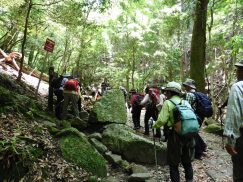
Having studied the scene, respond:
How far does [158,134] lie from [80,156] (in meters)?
3.94

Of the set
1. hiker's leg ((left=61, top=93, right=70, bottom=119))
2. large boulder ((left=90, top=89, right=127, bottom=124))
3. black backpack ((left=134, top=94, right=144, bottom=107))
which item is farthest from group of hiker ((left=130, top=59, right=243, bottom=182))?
hiker's leg ((left=61, top=93, right=70, bottom=119))

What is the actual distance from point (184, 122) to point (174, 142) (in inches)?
17.9

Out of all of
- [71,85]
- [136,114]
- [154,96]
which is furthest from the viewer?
[136,114]

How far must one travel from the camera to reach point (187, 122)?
551 cm

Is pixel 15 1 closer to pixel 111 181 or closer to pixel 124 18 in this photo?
pixel 111 181

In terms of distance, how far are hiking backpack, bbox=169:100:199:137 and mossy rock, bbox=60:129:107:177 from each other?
1864 mm

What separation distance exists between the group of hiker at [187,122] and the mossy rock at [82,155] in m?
1.36

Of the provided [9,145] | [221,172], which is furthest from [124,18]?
[9,145]

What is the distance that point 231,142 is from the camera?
3.72 m

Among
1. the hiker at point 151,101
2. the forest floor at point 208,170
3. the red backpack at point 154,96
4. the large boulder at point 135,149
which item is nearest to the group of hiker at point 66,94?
the hiker at point 151,101

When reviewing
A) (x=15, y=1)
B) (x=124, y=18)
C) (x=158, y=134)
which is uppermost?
(x=124, y=18)

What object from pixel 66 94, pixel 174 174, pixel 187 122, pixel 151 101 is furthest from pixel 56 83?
pixel 187 122

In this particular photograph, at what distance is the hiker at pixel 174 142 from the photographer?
18.5 ft

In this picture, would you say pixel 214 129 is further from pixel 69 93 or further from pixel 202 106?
pixel 69 93
